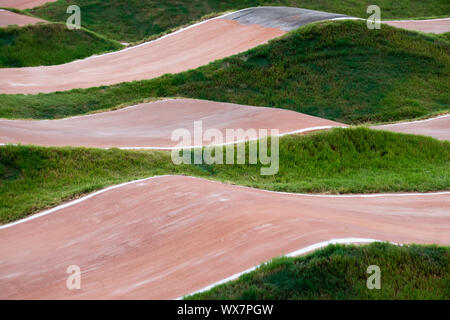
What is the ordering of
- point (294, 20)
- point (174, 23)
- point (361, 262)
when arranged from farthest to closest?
point (174, 23) < point (294, 20) < point (361, 262)

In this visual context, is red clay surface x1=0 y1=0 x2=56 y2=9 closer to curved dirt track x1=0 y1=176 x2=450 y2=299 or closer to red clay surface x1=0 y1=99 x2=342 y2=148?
red clay surface x1=0 y1=99 x2=342 y2=148

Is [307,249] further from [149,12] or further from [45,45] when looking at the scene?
[149,12]

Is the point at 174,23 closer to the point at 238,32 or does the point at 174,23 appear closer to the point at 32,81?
the point at 238,32

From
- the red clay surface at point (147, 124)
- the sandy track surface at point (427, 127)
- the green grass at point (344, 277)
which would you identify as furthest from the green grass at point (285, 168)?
the green grass at point (344, 277)

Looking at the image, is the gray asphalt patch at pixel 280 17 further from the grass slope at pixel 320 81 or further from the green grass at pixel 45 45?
the green grass at pixel 45 45
